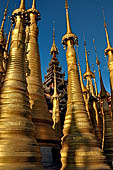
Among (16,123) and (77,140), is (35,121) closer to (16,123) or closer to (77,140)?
(77,140)

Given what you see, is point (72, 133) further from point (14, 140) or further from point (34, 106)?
point (14, 140)

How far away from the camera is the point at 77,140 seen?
7.18 meters

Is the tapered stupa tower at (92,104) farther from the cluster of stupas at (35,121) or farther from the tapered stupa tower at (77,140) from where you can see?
the tapered stupa tower at (77,140)

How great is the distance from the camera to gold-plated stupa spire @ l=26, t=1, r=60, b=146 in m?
7.45

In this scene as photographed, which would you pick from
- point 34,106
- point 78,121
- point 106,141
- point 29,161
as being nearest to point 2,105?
point 29,161

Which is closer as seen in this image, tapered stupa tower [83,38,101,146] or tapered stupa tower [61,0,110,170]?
tapered stupa tower [61,0,110,170]

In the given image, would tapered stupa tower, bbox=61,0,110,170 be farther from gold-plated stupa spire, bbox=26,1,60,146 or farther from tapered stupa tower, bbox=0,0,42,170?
tapered stupa tower, bbox=0,0,42,170

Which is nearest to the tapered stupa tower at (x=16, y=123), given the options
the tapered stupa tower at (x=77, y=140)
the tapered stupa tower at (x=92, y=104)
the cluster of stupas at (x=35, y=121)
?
the cluster of stupas at (x=35, y=121)

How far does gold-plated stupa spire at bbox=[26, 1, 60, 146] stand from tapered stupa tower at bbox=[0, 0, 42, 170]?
210 cm

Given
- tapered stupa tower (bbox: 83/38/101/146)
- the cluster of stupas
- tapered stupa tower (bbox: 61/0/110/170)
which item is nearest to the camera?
the cluster of stupas

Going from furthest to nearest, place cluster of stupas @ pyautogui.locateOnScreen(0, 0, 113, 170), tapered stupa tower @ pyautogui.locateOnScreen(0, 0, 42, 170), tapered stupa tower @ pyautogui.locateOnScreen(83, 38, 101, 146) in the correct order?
1. tapered stupa tower @ pyautogui.locateOnScreen(83, 38, 101, 146)
2. cluster of stupas @ pyautogui.locateOnScreen(0, 0, 113, 170)
3. tapered stupa tower @ pyautogui.locateOnScreen(0, 0, 42, 170)

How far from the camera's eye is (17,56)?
6820mm

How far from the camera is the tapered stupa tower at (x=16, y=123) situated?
436 cm

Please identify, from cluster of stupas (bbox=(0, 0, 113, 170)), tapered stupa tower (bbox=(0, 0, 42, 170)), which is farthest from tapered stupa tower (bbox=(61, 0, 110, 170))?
tapered stupa tower (bbox=(0, 0, 42, 170))
